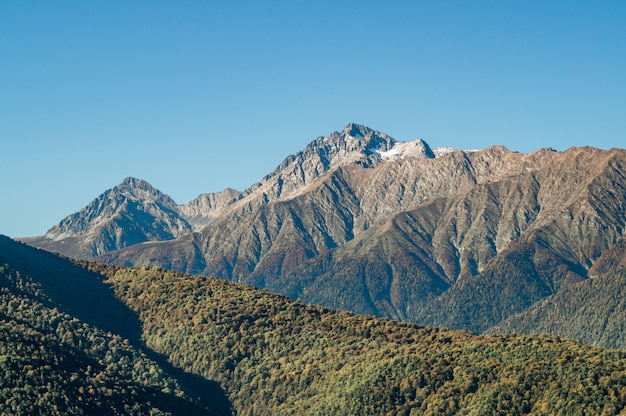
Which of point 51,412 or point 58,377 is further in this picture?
point 58,377

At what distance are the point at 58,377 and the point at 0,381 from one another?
45.4 feet

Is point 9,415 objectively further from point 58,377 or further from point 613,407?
point 613,407

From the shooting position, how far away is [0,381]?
7431 inches

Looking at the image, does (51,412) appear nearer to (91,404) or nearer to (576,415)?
(91,404)

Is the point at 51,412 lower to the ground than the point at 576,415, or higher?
higher

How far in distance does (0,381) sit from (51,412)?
1250 cm

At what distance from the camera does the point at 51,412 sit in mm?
186000

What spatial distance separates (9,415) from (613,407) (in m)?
121

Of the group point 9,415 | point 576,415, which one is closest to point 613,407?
point 576,415

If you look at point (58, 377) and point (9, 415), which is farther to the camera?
point (58, 377)

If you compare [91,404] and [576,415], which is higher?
[91,404]

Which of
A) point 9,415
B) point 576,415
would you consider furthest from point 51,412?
point 576,415

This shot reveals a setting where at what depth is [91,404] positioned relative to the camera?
198000 millimetres

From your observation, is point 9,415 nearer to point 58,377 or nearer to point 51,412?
point 51,412
